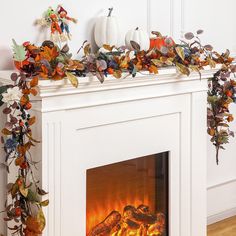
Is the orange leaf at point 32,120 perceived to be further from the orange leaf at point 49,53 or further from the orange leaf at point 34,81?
the orange leaf at point 49,53

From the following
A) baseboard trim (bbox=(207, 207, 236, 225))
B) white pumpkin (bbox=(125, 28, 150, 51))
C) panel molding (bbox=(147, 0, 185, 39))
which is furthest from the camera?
baseboard trim (bbox=(207, 207, 236, 225))

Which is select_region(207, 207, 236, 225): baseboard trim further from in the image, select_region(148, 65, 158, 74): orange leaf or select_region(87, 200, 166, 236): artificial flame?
select_region(148, 65, 158, 74): orange leaf

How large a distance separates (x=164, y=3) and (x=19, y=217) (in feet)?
5.32

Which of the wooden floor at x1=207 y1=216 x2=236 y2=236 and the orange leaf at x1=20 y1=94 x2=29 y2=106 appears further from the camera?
the wooden floor at x1=207 y1=216 x2=236 y2=236

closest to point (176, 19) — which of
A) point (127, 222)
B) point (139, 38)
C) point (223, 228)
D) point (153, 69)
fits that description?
point (139, 38)

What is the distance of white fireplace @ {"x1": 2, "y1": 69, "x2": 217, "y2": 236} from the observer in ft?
8.00

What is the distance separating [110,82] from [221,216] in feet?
6.12

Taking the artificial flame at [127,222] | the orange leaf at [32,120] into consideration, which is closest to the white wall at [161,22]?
the orange leaf at [32,120]

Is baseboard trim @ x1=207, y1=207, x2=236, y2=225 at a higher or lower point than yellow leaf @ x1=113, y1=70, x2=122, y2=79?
lower

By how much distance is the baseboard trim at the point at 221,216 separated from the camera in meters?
3.92

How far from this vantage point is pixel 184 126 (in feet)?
10.2

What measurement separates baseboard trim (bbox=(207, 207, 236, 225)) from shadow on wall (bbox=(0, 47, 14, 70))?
1982 mm

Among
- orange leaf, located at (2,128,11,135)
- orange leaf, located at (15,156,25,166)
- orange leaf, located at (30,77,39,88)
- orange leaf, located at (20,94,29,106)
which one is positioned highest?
orange leaf, located at (30,77,39,88)

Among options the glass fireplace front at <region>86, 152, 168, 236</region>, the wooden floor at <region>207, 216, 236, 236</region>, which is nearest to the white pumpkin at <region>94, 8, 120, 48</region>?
the glass fireplace front at <region>86, 152, 168, 236</region>
